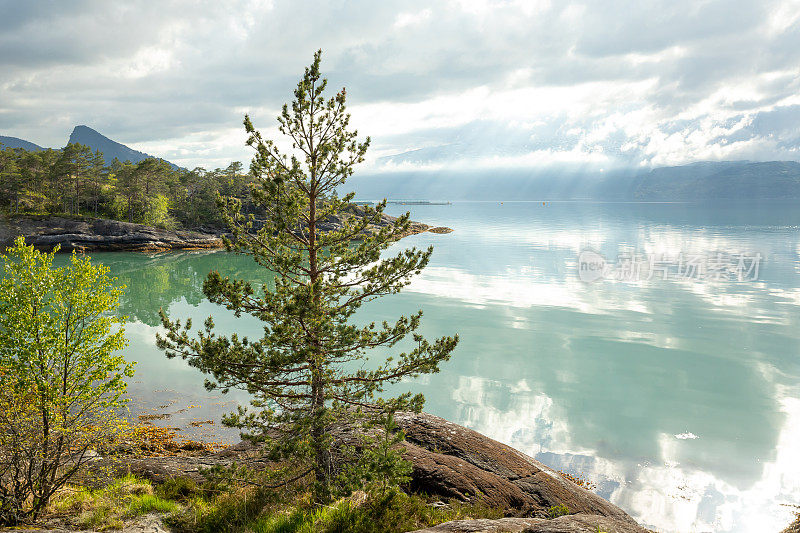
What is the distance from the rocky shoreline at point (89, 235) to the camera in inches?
2876

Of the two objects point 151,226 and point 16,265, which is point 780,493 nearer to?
point 16,265

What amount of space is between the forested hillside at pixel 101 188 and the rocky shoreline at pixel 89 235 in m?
4.82

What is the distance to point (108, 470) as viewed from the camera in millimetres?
12188

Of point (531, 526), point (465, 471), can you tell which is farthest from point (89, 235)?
point (531, 526)

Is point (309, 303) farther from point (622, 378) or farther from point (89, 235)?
point (89, 235)

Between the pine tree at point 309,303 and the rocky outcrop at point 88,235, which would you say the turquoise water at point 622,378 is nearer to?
the pine tree at point 309,303

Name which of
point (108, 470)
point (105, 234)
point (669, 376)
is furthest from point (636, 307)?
point (105, 234)

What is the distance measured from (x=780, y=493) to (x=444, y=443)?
12.8 metres

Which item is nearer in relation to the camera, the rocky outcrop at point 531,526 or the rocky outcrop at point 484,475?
the rocky outcrop at point 531,526

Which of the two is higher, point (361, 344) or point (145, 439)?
point (361, 344)

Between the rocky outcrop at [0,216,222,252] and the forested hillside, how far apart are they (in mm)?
5038

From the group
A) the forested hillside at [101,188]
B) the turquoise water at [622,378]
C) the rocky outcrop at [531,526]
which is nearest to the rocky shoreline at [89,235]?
the forested hillside at [101,188]

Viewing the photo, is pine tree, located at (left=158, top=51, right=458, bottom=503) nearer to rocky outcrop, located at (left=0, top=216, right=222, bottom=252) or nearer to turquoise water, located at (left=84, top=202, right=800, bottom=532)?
turquoise water, located at (left=84, top=202, right=800, bottom=532)

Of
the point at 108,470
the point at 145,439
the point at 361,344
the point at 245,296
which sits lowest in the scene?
the point at 145,439
